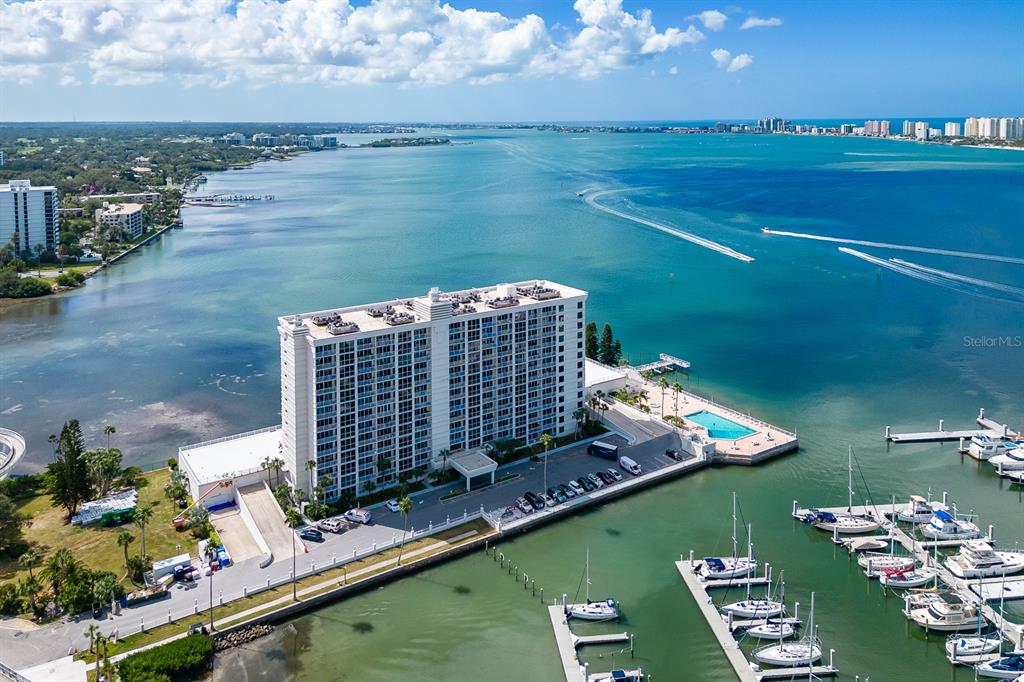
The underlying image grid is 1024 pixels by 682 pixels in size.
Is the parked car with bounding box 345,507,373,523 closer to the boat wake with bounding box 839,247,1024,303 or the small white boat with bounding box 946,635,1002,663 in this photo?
the small white boat with bounding box 946,635,1002,663

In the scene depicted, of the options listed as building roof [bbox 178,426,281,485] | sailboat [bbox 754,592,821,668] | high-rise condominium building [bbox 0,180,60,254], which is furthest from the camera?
high-rise condominium building [bbox 0,180,60,254]

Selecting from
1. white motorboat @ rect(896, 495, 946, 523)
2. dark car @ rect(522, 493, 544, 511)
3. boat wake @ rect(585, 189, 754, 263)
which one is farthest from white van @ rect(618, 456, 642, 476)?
boat wake @ rect(585, 189, 754, 263)

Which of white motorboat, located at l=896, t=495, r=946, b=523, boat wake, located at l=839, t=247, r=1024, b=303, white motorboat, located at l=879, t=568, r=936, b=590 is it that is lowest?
white motorboat, located at l=879, t=568, r=936, b=590

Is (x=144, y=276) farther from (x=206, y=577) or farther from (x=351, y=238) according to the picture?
(x=206, y=577)

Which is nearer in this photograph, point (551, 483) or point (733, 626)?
point (733, 626)

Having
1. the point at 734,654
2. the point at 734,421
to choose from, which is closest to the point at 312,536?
the point at 734,654

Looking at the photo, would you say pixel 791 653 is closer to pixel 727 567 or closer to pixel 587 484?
pixel 727 567

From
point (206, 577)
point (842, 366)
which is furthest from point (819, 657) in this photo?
point (842, 366)
